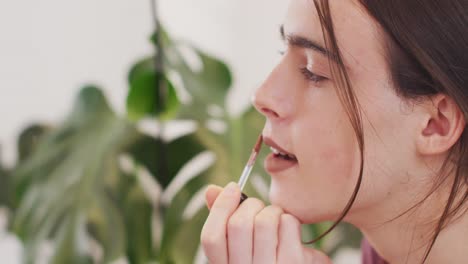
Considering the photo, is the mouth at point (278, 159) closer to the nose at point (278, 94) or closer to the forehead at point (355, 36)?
the nose at point (278, 94)

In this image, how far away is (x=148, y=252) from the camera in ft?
6.05

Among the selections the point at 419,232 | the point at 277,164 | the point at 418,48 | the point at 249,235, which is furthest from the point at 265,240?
the point at 418,48

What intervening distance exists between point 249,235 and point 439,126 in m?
0.32

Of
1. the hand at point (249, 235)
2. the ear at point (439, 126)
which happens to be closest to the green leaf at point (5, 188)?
the hand at point (249, 235)

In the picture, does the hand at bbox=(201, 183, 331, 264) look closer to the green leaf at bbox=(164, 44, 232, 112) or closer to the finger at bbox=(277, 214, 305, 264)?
the finger at bbox=(277, 214, 305, 264)

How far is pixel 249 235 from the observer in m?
0.91

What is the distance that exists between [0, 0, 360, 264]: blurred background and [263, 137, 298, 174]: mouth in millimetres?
733

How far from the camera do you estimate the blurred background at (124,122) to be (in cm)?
152

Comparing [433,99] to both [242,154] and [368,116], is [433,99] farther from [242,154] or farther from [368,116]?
[242,154]

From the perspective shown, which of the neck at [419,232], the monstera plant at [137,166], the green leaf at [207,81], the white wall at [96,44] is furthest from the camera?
the green leaf at [207,81]

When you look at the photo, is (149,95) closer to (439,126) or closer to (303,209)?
(303,209)

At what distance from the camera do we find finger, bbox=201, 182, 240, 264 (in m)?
0.91

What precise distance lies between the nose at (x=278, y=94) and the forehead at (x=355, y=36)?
0.25 feet

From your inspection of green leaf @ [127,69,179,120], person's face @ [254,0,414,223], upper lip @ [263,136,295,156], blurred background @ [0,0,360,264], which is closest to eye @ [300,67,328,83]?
person's face @ [254,0,414,223]
